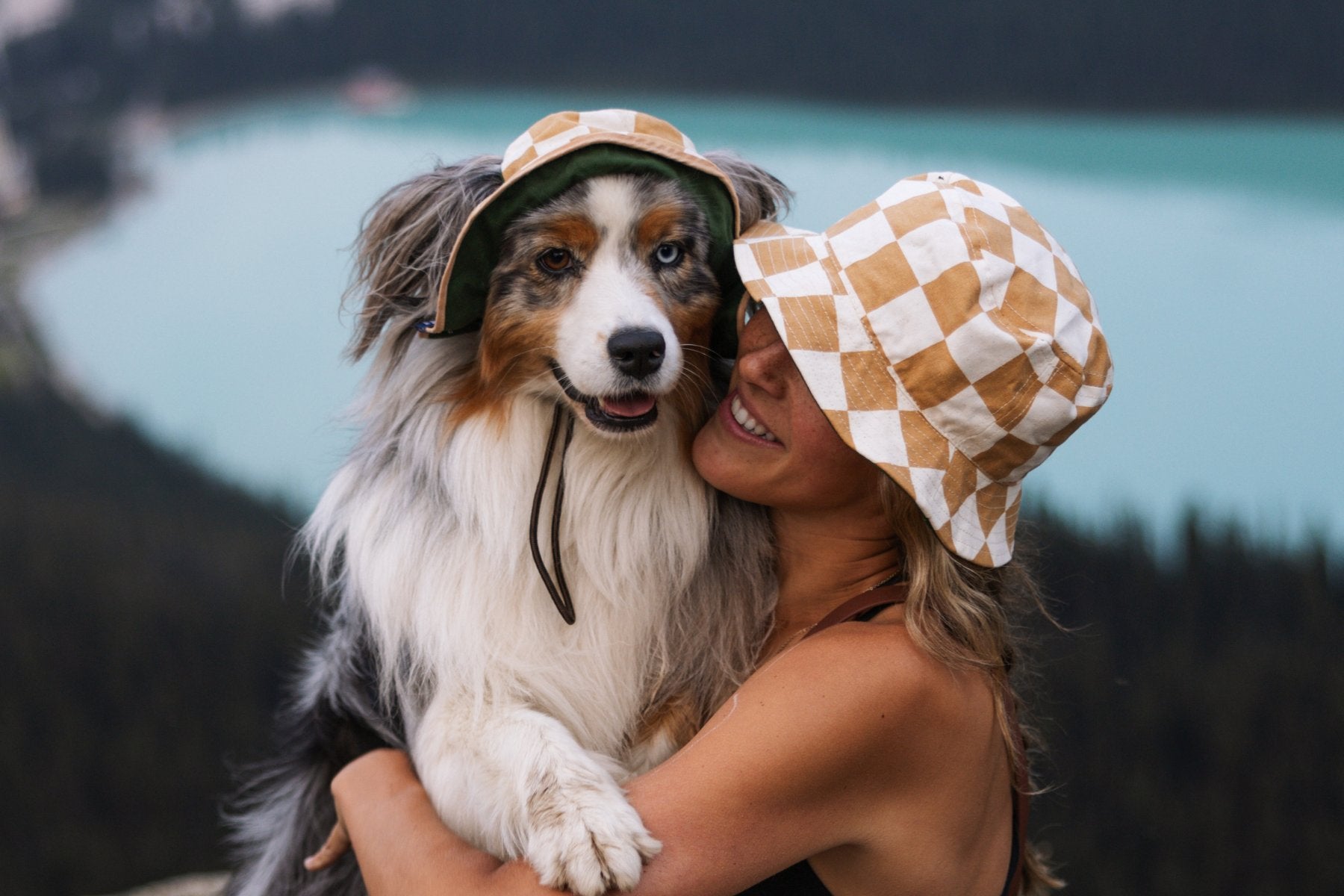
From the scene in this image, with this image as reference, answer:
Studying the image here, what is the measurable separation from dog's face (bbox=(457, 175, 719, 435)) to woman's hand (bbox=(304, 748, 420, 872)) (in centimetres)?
68

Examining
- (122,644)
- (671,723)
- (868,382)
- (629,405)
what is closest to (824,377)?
(868,382)

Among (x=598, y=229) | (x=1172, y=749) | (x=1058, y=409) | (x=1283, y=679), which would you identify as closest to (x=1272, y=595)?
(x=1283, y=679)

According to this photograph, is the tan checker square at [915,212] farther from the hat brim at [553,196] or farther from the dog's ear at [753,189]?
the dog's ear at [753,189]

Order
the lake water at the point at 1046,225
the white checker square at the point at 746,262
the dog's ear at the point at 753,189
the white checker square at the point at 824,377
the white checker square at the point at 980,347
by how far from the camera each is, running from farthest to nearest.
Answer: the lake water at the point at 1046,225, the dog's ear at the point at 753,189, the white checker square at the point at 746,262, the white checker square at the point at 824,377, the white checker square at the point at 980,347

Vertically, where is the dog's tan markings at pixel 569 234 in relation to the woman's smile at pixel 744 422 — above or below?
above

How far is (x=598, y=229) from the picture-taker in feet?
6.15

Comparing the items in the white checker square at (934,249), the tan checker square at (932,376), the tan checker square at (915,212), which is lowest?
the tan checker square at (932,376)

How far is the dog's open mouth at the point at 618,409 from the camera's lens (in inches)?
73.8

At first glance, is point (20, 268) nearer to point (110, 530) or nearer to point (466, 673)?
point (110, 530)

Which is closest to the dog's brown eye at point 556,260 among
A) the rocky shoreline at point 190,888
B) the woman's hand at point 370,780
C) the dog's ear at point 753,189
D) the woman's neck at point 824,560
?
the dog's ear at point 753,189

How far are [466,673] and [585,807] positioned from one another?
1.37 ft

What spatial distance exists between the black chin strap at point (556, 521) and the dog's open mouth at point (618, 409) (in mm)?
93

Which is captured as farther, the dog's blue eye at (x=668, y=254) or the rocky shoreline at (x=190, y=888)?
the rocky shoreline at (x=190, y=888)

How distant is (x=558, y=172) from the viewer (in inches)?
70.1
